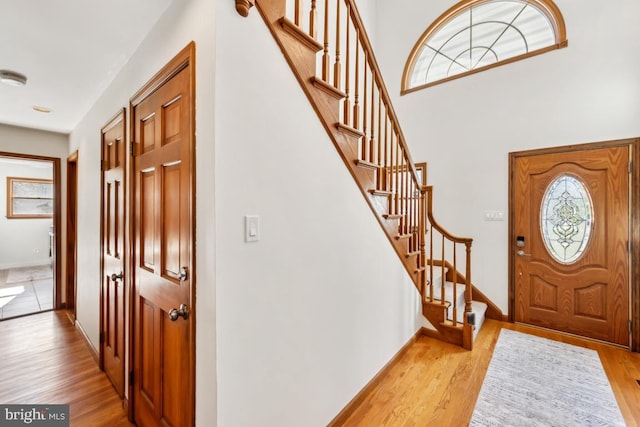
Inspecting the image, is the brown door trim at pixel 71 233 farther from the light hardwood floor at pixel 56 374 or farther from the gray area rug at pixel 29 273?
the gray area rug at pixel 29 273

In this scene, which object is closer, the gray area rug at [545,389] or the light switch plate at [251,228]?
the light switch plate at [251,228]

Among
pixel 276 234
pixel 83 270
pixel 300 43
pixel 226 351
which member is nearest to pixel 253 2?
pixel 300 43

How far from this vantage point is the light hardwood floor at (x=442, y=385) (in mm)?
1678

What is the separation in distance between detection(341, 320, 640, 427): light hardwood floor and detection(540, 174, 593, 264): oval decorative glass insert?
89cm

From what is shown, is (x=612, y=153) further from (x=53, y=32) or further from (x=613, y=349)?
(x=53, y=32)

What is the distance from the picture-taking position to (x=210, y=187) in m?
1.00

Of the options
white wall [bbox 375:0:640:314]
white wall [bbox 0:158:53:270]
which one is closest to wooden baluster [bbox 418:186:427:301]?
white wall [bbox 375:0:640:314]

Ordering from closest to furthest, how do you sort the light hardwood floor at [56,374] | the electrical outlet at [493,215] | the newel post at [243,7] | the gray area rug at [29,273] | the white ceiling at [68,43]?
the newel post at [243,7] < the white ceiling at [68,43] < the light hardwood floor at [56,374] < the electrical outlet at [493,215] < the gray area rug at [29,273]

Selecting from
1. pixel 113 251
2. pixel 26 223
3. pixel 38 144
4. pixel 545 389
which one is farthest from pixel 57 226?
pixel 545 389

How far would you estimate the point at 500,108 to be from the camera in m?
3.13

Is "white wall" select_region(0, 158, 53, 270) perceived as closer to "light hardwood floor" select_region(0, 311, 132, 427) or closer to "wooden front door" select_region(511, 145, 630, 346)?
"light hardwood floor" select_region(0, 311, 132, 427)

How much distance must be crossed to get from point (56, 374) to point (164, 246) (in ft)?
6.28

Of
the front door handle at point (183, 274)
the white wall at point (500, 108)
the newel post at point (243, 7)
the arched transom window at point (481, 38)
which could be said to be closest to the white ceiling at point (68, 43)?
the newel post at point (243, 7)

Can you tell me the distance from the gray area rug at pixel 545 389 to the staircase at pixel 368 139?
402 millimetres
